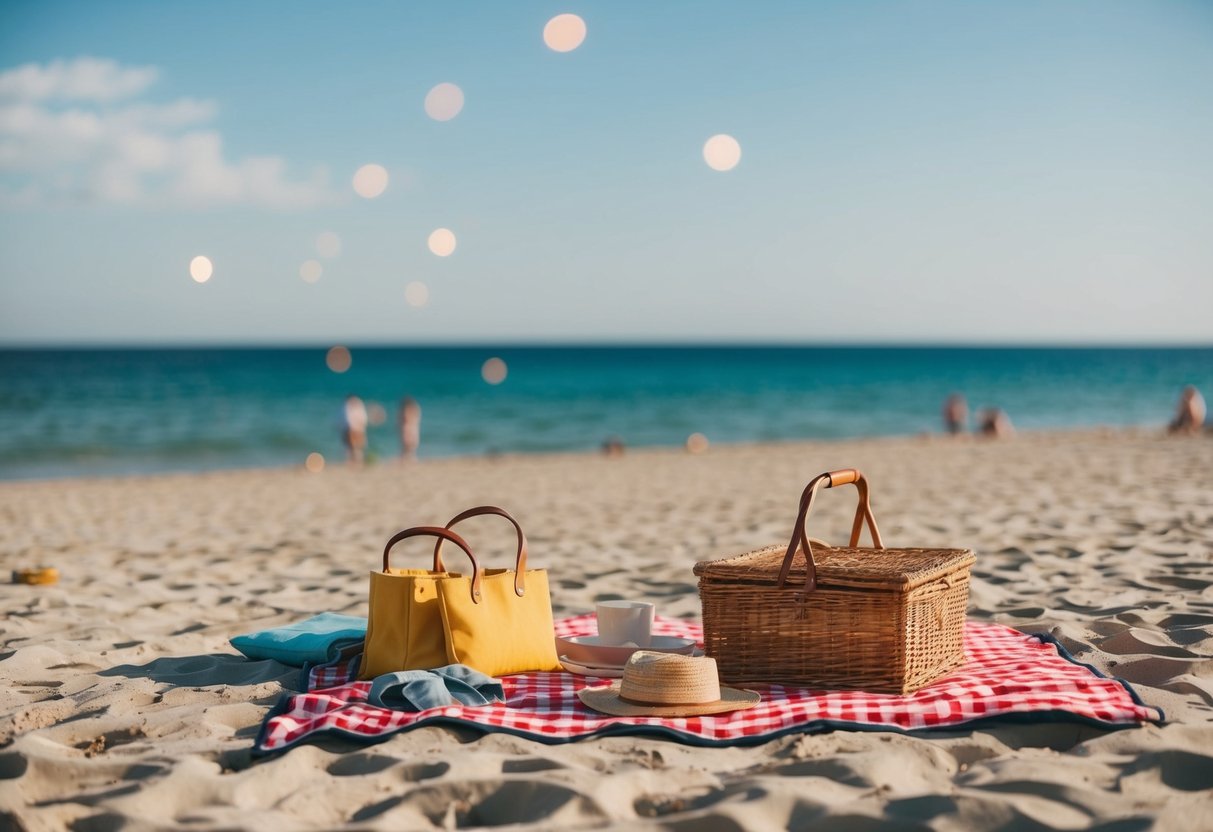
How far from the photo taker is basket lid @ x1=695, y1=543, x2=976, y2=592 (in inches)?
139

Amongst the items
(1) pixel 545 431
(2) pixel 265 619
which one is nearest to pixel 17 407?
(1) pixel 545 431

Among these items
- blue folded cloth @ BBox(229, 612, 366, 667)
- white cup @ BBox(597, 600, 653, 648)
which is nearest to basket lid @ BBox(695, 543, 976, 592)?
white cup @ BBox(597, 600, 653, 648)

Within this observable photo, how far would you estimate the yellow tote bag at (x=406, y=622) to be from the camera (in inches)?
147

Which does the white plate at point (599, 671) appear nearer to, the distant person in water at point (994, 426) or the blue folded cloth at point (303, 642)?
the blue folded cloth at point (303, 642)

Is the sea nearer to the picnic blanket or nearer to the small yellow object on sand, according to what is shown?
the small yellow object on sand

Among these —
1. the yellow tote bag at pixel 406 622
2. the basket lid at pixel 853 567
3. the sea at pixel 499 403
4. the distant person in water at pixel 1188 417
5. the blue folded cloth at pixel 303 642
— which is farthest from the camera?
the sea at pixel 499 403

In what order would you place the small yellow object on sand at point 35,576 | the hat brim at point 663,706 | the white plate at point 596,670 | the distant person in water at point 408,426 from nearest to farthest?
the hat brim at point 663,706 → the white plate at point 596,670 → the small yellow object on sand at point 35,576 → the distant person in water at point 408,426

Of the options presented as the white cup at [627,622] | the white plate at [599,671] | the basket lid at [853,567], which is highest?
the basket lid at [853,567]

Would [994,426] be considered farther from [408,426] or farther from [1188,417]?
[408,426]

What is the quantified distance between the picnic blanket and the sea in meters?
15.2

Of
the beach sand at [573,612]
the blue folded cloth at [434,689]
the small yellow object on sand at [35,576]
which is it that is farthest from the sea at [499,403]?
the blue folded cloth at [434,689]

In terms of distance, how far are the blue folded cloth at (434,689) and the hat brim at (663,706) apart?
315 millimetres

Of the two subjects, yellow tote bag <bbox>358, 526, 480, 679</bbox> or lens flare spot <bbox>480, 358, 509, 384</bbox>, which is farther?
lens flare spot <bbox>480, 358, 509, 384</bbox>

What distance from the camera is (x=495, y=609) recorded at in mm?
3871
